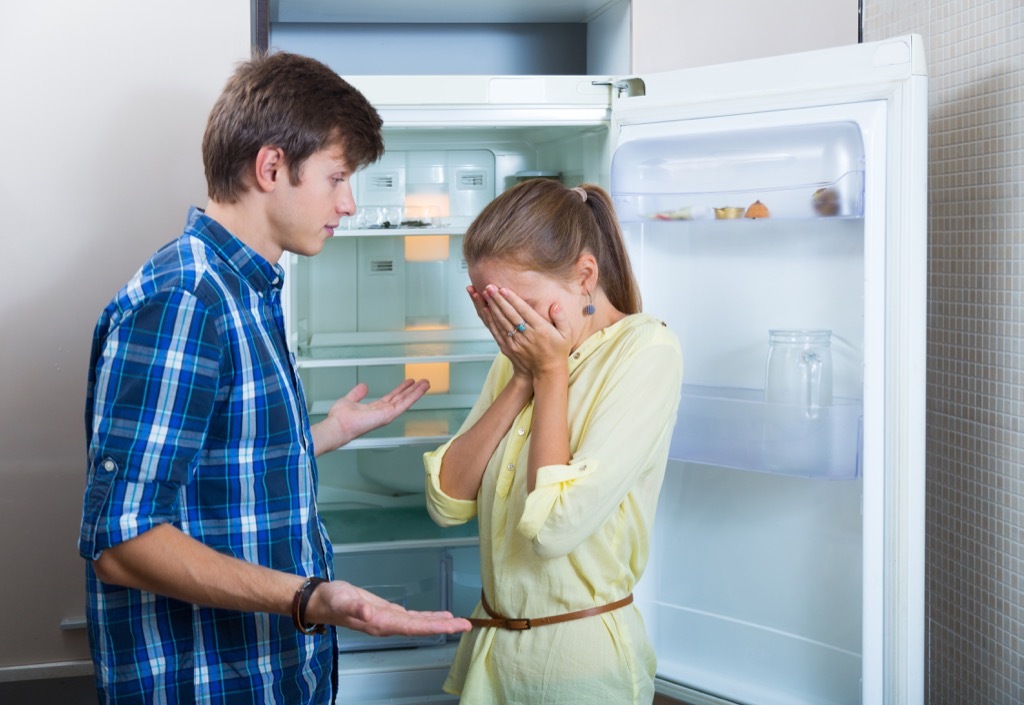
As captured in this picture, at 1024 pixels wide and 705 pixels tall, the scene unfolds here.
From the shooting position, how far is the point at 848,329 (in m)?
1.71

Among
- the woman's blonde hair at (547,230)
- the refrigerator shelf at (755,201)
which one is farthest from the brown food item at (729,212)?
the woman's blonde hair at (547,230)

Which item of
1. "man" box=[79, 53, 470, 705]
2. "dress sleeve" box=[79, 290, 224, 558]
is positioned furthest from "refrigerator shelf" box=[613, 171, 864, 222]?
"dress sleeve" box=[79, 290, 224, 558]

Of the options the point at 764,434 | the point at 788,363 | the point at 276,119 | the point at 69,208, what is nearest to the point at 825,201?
the point at 788,363

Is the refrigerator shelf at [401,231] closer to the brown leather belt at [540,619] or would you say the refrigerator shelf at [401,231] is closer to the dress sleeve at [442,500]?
the dress sleeve at [442,500]

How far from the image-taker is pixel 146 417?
3.21 ft

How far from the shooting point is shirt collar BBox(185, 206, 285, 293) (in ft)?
3.71

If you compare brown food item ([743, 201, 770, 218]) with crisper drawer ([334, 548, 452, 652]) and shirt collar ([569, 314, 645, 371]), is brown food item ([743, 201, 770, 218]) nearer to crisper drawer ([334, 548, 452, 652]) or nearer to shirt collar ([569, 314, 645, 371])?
shirt collar ([569, 314, 645, 371])

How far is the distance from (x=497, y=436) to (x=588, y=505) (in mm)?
211

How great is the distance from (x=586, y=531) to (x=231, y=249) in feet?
1.78

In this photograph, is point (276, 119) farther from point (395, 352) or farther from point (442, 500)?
point (395, 352)

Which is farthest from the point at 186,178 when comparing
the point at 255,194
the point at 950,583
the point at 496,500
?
the point at 950,583

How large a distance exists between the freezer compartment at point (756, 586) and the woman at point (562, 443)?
20.2 inches

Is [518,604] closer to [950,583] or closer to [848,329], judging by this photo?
[848,329]

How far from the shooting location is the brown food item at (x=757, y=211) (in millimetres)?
1689
